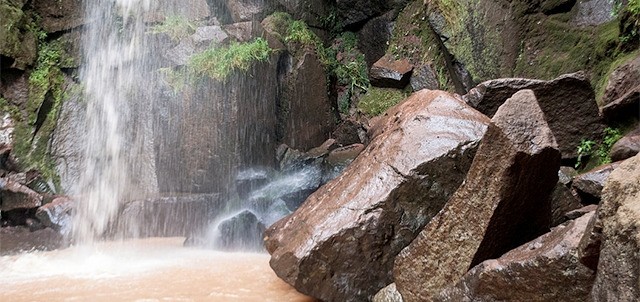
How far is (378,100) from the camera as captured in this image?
893cm

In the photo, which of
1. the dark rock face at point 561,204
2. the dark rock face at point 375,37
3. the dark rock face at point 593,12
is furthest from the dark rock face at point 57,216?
the dark rock face at point 593,12

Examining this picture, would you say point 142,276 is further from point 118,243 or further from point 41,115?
point 41,115

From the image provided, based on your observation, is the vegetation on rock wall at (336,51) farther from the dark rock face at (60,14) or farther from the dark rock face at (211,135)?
the dark rock face at (60,14)

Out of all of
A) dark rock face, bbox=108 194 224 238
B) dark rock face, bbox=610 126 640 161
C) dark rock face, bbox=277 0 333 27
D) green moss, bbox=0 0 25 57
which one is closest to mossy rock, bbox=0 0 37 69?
green moss, bbox=0 0 25 57

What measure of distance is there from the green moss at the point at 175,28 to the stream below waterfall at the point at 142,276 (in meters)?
4.52

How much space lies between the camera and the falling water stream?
14.0 ft

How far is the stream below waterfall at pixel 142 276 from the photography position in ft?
13.4

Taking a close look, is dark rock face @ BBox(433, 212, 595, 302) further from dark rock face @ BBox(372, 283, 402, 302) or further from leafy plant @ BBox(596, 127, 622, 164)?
leafy plant @ BBox(596, 127, 622, 164)

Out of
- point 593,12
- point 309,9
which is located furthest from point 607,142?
point 309,9

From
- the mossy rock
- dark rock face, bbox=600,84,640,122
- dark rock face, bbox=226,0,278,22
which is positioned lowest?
dark rock face, bbox=600,84,640,122

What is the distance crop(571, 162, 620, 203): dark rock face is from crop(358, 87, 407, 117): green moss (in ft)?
15.4

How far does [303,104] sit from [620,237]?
24.7ft

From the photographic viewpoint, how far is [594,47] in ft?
18.7

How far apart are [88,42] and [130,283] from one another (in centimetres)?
691
